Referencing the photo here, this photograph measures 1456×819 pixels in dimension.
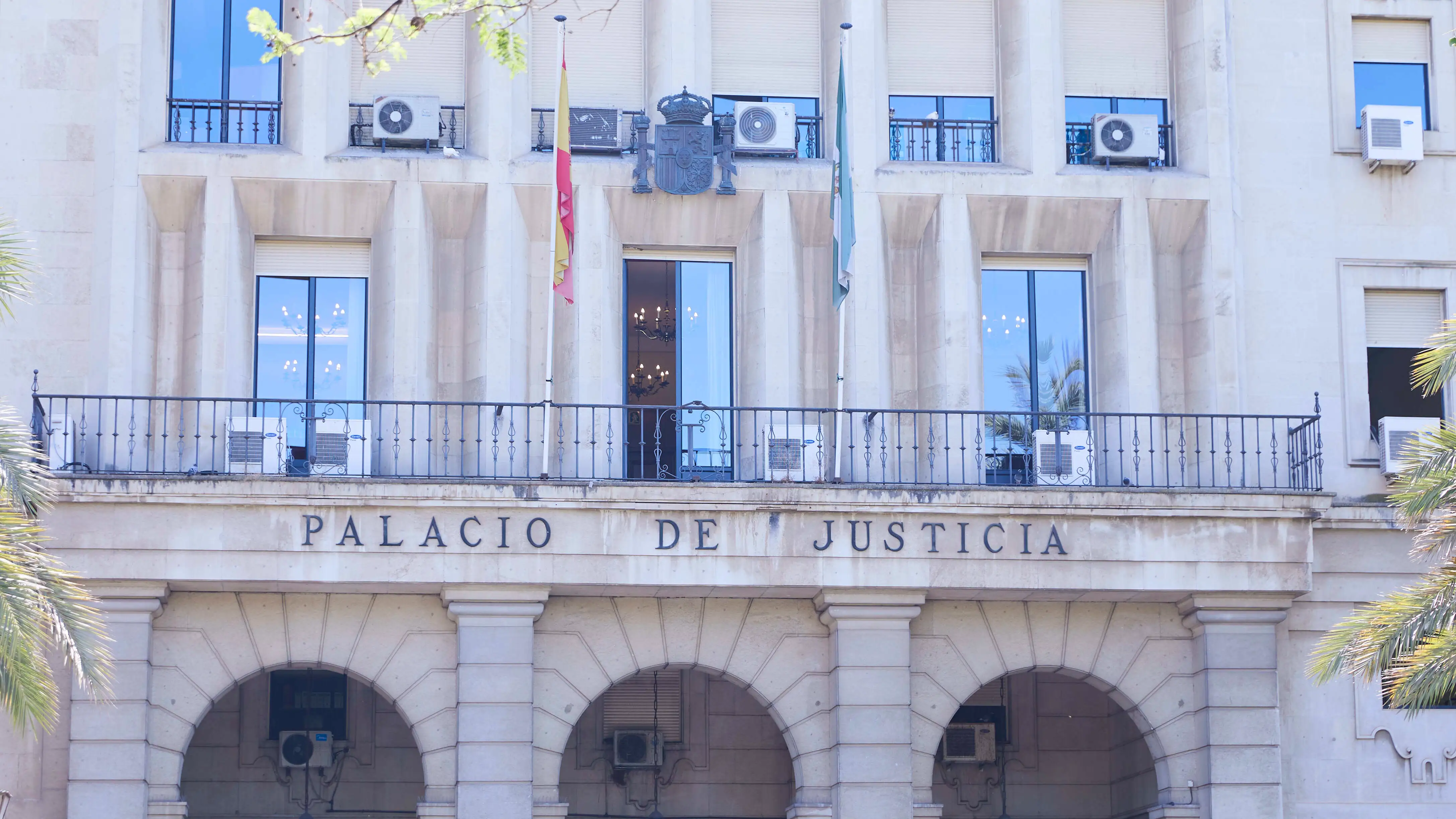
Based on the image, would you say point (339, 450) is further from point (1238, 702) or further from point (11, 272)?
point (1238, 702)

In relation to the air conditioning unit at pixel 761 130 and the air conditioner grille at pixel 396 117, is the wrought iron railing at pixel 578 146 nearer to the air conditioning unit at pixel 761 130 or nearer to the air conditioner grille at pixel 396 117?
the air conditioning unit at pixel 761 130

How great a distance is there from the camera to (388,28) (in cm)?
1474

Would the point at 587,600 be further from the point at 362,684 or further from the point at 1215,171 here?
the point at 1215,171

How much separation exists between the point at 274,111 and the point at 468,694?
292 inches

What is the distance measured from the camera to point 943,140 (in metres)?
26.5

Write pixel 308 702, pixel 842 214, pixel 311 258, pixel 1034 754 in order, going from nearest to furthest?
pixel 842 214 → pixel 311 258 → pixel 308 702 → pixel 1034 754

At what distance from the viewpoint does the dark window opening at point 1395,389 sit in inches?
1034

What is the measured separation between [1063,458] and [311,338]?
8.87 m

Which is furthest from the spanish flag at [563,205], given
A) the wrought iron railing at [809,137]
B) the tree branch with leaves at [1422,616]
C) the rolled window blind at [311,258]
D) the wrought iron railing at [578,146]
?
the tree branch with leaves at [1422,616]

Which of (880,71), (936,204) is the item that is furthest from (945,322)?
(880,71)

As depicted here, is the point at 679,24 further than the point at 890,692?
Yes

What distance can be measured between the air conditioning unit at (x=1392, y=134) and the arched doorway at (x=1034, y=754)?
748cm

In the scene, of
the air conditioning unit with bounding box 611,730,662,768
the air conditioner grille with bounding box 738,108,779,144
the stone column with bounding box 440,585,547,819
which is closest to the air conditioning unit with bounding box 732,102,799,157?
the air conditioner grille with bounding box 738,108,779,144

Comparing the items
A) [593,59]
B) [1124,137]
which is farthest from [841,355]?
[593,59]
